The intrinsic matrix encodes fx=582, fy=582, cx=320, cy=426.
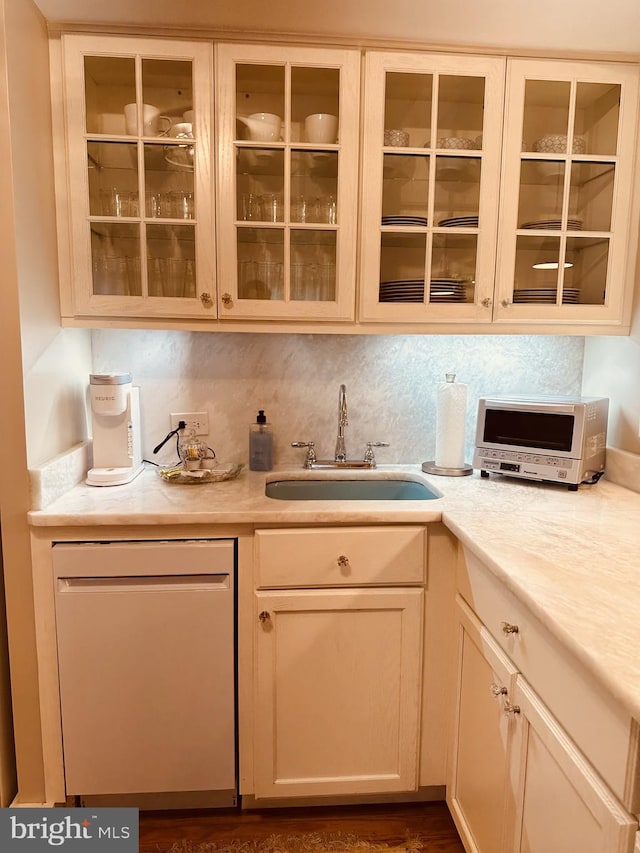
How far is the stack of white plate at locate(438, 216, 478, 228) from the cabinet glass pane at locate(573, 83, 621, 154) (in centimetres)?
40

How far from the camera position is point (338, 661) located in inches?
65.9

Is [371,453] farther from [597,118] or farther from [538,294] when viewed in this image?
[597,118]

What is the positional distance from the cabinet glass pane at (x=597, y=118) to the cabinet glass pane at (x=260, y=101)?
3.09 ft

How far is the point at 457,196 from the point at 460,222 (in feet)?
0.27

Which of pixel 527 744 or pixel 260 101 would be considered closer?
pixel 527 744

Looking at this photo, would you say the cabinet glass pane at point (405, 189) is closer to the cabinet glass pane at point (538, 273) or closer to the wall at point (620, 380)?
the cabinet glass pane at point (538, 273)

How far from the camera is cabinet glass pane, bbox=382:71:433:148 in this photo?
1.80m

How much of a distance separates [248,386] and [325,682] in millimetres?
1054

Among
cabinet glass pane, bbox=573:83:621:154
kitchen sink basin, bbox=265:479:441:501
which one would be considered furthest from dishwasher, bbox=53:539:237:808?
cabinet glass pane, bbox=573:83:621:154

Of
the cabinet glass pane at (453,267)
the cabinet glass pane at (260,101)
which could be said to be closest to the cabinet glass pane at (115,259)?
the cabinet glass pane at (260,101)

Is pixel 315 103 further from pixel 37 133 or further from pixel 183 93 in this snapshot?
pixel 37 133

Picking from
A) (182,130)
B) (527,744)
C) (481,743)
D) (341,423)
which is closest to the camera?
(527,744)

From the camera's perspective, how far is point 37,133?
5.36 ft

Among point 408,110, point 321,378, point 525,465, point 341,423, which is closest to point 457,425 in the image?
point 525,465
